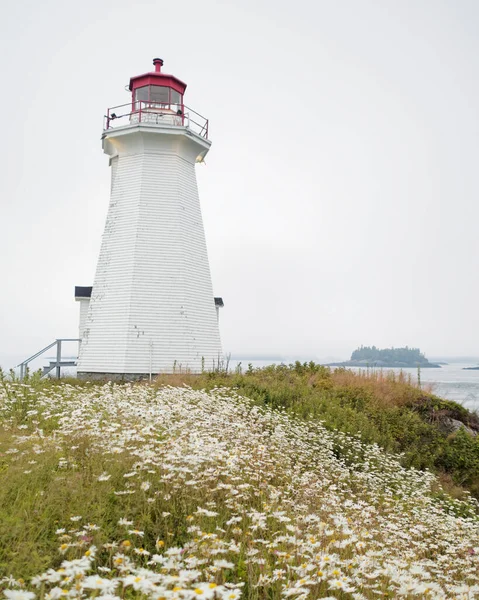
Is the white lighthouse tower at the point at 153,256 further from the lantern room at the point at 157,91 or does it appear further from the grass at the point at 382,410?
the grass at the point at 382,410

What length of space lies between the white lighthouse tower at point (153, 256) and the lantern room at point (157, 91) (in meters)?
0.04

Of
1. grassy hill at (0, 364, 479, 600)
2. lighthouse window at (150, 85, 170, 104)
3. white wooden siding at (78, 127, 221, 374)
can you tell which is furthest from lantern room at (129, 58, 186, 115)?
grassy hill at (0, 364, 479, 600)

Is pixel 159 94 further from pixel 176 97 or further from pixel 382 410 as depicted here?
pixel 382 410

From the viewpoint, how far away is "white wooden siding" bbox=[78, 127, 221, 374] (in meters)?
20.0

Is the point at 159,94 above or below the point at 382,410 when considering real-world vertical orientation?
above

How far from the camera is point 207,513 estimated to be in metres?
4.30

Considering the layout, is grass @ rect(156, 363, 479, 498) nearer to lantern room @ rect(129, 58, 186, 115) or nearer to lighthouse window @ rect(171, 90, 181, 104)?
lantern room @ rect(129, 58, 186, 115)

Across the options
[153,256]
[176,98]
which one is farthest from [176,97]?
[153,256]

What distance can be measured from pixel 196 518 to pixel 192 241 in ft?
55.6

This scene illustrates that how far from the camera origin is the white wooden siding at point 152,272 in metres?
20.0

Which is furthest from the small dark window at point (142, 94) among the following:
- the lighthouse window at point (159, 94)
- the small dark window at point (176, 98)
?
the small dark window at point (176, 98)

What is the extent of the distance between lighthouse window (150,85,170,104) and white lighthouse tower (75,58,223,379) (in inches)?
1.5

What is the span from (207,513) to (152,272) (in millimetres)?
16614

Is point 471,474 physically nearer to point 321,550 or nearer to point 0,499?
point 321,550
